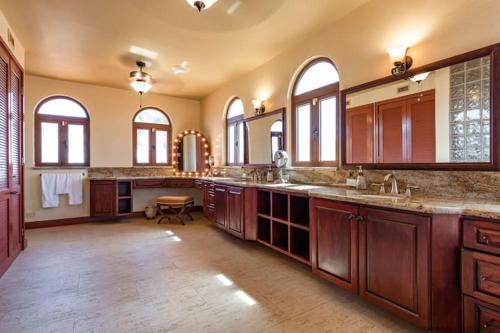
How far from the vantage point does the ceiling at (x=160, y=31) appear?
2785 millimetres

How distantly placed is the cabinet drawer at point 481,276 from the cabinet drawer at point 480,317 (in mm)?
47

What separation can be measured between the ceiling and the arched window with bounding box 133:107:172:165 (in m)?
1.45

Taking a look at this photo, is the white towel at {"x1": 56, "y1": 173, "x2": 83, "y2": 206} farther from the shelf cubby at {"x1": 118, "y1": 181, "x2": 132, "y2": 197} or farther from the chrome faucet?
the chrome faucet

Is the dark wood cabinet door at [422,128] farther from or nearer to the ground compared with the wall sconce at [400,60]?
nearer to the ground

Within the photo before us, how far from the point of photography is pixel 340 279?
2232 millimetres

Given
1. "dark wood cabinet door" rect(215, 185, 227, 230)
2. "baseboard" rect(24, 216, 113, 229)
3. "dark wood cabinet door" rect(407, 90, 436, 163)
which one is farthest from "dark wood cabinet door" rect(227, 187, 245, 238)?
"baseboard" rect(24, 216, 113, 229)

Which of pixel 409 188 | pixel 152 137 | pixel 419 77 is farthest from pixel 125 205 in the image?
pixel 419 77

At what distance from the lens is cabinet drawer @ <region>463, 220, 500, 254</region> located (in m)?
1.45

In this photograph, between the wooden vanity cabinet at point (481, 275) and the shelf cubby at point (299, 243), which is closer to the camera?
the wooden vanity cabinet at point (481, 275)

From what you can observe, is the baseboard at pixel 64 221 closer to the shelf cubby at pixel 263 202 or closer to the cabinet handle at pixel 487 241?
the shelf cubby at pixel 263 202

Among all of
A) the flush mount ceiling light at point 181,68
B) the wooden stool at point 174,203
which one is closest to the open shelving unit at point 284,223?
the wooden stool at point 174,203

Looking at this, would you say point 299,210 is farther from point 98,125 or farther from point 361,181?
point 98,125

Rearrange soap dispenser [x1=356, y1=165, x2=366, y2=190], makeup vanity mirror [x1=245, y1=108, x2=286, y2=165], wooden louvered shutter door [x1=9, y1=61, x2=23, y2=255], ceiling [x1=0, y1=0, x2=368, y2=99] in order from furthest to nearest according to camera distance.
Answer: makeup vanity mirror [x1=245, y1=108, x2=286, y2=165], wooden louvered shutter door [x1=9, y1=61, x2=23, y2=255], ceiling [x1=0, y1=0, x2=368, y2=99], soap dispenser [x1=356, y1=165, x2=366, y2=190]

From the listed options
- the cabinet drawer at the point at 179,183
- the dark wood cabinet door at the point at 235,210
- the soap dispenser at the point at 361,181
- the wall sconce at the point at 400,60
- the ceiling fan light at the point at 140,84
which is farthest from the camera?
the cabinet drawer at the point at 179,183
